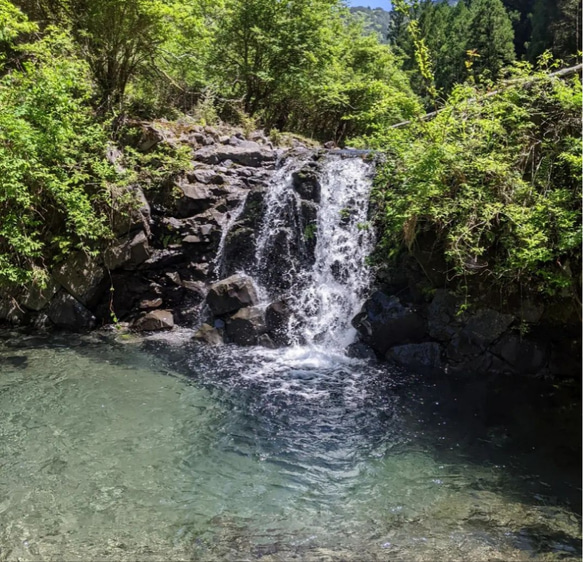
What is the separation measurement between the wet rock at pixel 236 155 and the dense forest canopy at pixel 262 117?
1.22 meters

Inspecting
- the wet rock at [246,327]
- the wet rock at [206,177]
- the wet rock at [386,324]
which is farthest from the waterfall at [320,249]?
the wet rock at [206,177]

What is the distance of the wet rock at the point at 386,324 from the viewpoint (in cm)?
808

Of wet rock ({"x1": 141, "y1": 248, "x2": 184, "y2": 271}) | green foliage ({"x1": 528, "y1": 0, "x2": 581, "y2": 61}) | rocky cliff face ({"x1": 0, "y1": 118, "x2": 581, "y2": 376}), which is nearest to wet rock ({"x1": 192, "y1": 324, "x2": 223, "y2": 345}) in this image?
rocky cliff face ({"x1": 0, "y1": 118, "x2": 581, "y2": 376})

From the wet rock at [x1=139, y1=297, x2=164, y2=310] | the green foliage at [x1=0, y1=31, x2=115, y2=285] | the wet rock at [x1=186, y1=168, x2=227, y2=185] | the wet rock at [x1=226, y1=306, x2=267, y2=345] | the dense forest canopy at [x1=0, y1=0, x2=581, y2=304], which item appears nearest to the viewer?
the dense forest canopy at [x1=0, y1=0, x2=581, y2=304]

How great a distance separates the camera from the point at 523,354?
7.29m

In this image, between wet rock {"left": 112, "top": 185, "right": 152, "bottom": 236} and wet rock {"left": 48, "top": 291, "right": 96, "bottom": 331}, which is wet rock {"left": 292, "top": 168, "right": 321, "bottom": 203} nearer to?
wet rock {"left": 112, "top": 185, "right": 152, "bottom": 236}

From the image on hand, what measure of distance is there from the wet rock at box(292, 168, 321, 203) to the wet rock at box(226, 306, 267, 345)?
9.45ft

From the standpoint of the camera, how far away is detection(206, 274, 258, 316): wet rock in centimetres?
940

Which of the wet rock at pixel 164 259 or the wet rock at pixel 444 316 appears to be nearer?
the wet rock at pixel 444 316

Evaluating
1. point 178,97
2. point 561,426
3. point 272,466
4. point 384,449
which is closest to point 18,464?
point 272,466

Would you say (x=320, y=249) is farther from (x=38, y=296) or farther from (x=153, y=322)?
(x=38, y=296)

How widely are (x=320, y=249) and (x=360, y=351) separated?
2554mm

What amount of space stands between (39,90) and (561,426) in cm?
974

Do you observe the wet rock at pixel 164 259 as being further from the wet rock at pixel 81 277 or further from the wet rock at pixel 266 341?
the wet rock at pixel 266 341
